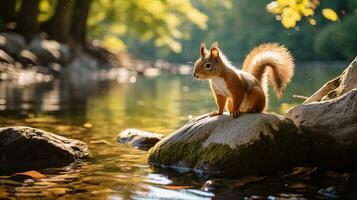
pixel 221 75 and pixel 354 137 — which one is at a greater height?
pixel 221 75

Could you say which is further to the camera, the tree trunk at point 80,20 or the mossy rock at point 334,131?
the tree trunk at point 80,20

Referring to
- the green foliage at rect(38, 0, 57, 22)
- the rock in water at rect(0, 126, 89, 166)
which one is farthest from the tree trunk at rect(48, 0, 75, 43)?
the rock in water at rect(0, 126, 89, 166)

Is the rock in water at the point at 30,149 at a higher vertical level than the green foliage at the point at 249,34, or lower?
lower

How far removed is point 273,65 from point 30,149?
3.42 meters

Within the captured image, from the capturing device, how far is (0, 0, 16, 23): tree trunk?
112ft

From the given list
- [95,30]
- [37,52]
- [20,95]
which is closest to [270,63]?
[20,95]

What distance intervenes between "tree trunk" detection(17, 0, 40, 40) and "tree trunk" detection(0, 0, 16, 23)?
830 millimetres

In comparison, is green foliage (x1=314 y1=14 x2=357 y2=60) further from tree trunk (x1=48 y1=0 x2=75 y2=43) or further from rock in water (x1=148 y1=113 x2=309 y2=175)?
rock in water (x1=148 y1=113 x2=309 y2=175)

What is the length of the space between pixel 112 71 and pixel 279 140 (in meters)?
33.1

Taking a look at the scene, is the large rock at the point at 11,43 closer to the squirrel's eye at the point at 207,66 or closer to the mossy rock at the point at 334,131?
the squirrel's eye at the point at 207,66

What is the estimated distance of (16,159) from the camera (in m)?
7.40

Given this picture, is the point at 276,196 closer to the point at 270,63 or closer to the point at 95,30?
the point at 270,63

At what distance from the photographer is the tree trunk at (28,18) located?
33.4 meters

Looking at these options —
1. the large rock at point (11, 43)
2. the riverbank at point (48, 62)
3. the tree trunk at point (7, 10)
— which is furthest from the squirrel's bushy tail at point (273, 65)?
the tree trunk at point (7, 10)
